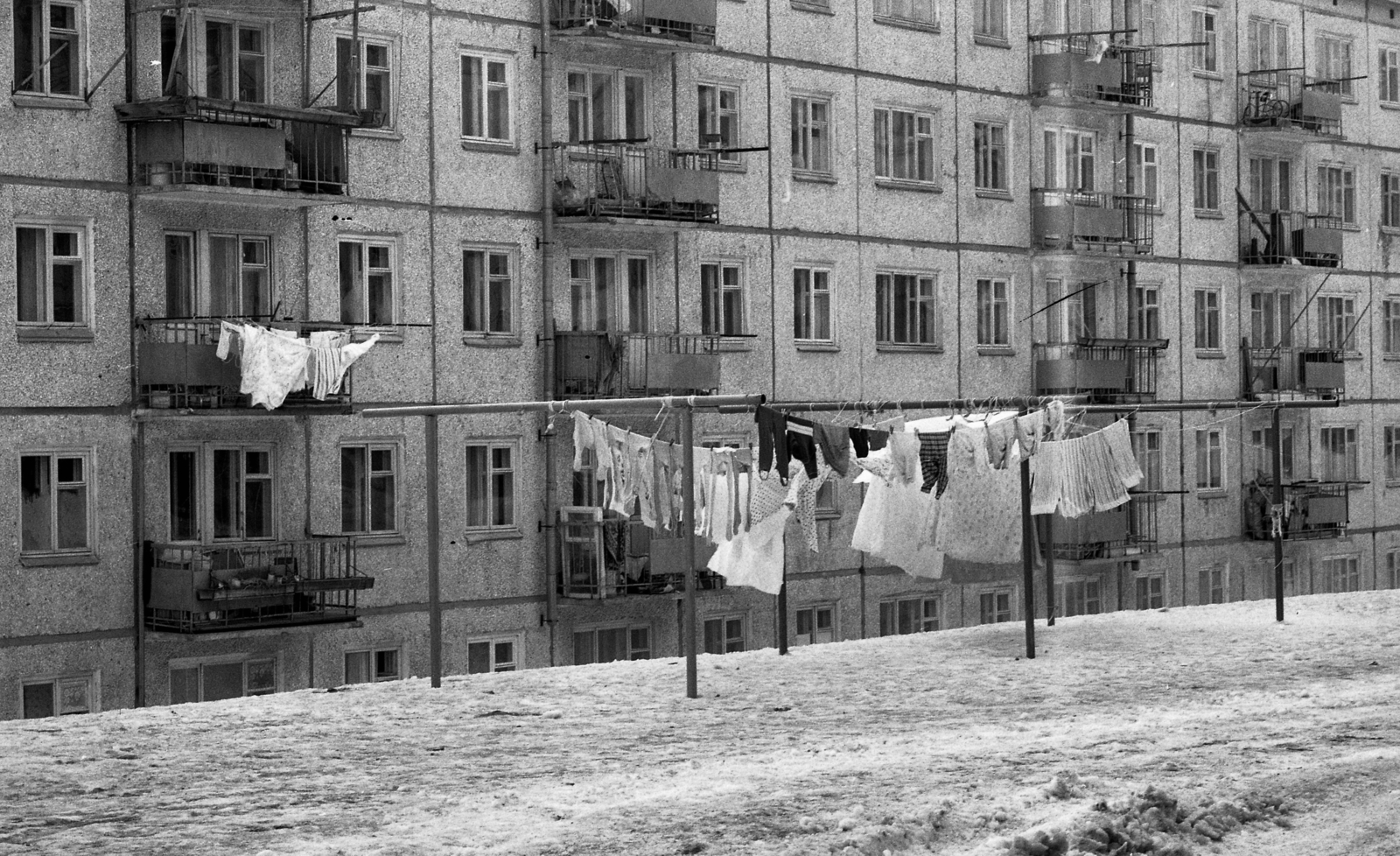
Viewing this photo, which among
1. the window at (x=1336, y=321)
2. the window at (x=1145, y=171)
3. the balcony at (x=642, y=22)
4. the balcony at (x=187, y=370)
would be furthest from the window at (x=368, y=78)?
the window at (x=1336, y=321)

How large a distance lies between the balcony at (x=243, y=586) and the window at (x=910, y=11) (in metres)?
16.0

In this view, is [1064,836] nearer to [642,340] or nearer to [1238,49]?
[642,340]

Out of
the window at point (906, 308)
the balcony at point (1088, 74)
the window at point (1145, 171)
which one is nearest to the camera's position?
the window at point (906, 308)

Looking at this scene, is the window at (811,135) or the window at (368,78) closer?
the window at (368,78)

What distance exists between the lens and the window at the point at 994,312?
44.9 metres

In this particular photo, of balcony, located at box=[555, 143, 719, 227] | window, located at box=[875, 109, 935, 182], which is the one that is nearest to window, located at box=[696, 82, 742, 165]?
balcony, located at box=[555, 143, 719, 227]

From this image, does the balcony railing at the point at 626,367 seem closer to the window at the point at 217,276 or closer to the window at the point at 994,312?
the window at the point at 217,276

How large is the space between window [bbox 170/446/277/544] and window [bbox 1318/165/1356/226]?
29847 millimetres

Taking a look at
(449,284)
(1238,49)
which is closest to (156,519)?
(449,284)

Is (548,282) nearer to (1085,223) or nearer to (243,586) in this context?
(243,586)

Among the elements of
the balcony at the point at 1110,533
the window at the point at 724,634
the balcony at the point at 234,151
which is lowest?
the window at the point at 724,634

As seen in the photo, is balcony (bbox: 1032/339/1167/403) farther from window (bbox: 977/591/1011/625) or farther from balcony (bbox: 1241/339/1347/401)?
window (bbox: 977/591/1011/625)

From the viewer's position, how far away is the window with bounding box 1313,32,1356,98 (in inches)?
2122

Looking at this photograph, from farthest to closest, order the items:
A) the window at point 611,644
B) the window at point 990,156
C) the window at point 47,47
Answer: the window at point 990,156, the window at point 611,644, the window at point 47,47
